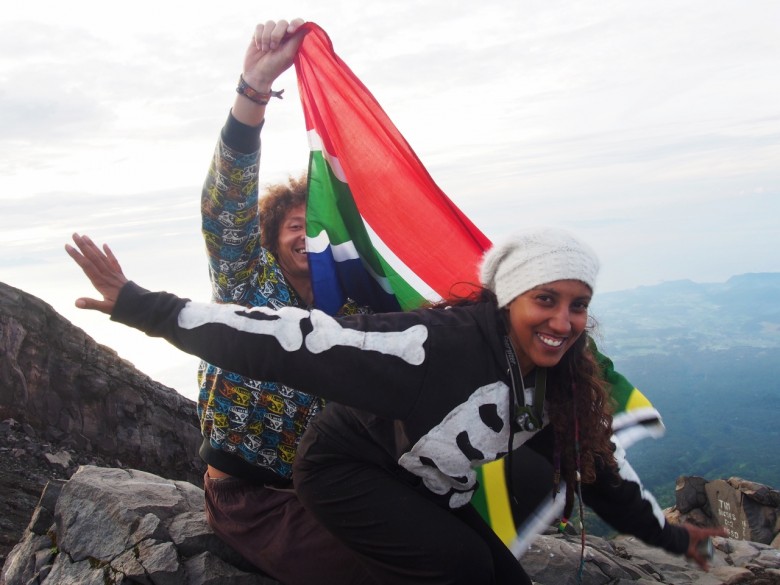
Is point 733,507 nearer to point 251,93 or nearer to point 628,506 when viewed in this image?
point 628,506

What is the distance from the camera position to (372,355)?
2.75 meters

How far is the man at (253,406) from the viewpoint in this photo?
3.54m

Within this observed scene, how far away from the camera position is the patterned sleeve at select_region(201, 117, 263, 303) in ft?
11.6

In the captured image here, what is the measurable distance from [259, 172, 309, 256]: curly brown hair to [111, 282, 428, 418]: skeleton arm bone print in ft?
5.29

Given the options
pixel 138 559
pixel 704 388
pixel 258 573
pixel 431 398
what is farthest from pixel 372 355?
pixel 704 388

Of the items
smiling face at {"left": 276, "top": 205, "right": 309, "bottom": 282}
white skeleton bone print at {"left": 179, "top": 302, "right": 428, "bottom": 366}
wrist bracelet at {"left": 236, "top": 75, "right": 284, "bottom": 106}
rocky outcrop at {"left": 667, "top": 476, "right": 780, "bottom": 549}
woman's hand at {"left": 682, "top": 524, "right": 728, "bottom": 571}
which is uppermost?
wrist bracelet at {"left": 236, "top": 75, "right": 284, "bottom": 106}

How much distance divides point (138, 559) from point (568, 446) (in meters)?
2.65

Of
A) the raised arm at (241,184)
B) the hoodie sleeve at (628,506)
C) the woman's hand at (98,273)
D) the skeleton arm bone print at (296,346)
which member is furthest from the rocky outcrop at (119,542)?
the hoodie sleeve at (628,506)

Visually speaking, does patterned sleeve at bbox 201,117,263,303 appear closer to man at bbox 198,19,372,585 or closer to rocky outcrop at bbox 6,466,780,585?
man at bbox 198,19,372,585

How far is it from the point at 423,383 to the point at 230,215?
5.18 feet

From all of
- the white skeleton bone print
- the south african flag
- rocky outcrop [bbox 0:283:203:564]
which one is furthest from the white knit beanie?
rocky outcrop [bbox 0:283:203:564]

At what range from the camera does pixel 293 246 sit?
4281 mm

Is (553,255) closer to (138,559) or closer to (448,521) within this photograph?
(448,521)

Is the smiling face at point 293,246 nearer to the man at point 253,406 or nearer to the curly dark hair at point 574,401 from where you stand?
the man at point 253,406
